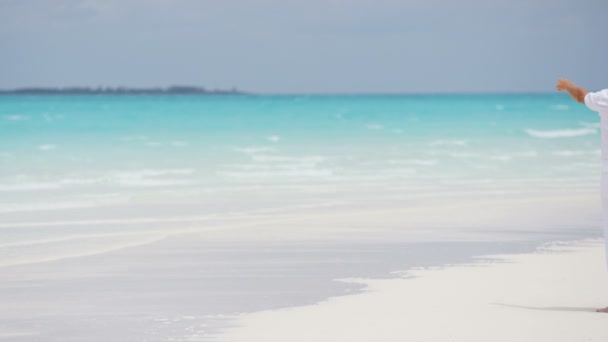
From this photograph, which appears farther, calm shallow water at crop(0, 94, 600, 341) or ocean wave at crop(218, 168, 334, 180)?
ocean wave at crop(218, 168, 334, 180)

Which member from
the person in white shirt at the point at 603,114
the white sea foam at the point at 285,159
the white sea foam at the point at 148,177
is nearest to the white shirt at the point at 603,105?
the person in white shirt at the point at 603,114

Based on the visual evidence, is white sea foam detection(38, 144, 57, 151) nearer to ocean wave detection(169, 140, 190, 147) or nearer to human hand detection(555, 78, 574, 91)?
ocean wave detection(169, 140, 190, 147)

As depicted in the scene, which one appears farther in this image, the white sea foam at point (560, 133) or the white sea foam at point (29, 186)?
the white sea foam at point (560, 133)

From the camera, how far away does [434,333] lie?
500 cm

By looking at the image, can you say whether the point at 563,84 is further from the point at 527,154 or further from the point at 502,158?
the point at 527,154

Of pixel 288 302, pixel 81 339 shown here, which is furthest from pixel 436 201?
pixel 81 339

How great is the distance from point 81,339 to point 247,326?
0.76 metres

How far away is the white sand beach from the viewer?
4988mm

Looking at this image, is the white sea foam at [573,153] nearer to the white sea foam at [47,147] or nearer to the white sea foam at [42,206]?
the white sea foam at [47,147]

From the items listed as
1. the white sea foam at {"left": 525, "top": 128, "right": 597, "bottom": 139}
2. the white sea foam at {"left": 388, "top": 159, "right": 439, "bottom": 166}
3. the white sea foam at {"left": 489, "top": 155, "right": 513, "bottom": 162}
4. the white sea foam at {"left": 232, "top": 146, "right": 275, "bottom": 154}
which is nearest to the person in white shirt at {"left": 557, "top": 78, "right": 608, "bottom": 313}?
the white sea foam at {"left": 388, "top": 159, "right": 439, "bottom": 166}

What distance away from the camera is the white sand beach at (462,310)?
16.4 feet

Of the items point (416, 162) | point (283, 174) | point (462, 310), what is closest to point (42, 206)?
point (283, 174)

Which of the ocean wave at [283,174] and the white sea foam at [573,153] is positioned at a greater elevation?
the ocean wave at [283,174]

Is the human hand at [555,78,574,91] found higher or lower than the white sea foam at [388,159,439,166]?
higher
